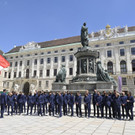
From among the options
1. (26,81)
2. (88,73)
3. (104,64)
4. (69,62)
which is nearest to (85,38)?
(88,73)

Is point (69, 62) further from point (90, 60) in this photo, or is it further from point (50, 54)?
point (90, 60)

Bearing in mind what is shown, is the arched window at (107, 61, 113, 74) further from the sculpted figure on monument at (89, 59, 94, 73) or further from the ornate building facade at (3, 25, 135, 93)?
the sculpted figure on monument at (89, 59, 94, 73)

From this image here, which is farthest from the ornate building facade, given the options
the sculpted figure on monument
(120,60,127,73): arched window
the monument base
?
the monument base

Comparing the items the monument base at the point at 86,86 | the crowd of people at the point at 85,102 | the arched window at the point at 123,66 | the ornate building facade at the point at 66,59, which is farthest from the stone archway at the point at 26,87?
the crowd of people at the point at 85,102

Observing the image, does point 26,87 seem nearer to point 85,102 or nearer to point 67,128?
point 85,102

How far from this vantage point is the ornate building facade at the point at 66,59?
36.5m

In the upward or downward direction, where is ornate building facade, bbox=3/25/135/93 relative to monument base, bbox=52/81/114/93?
upward

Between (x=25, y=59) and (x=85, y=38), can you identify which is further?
(x=25, y=59)

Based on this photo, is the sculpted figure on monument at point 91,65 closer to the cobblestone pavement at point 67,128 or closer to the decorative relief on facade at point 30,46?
the cobblestone pavement at point 67,128

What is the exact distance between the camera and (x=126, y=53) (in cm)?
3684

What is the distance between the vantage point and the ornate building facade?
36541mm

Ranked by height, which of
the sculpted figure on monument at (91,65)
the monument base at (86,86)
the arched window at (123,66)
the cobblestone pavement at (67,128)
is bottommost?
the cobblestone pavement at (67,128)

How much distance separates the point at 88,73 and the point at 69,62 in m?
30.3

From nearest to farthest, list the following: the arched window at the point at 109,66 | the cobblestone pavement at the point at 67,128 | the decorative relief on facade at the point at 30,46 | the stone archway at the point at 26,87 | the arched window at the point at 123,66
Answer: the cobblestone pavement at the point at 67,128 < the arched window at the point at 123,66 < the arched window at the point at 109,66 < the stone archway at the point at 26,87 < the decorative relief on facade at the point at 30,46
